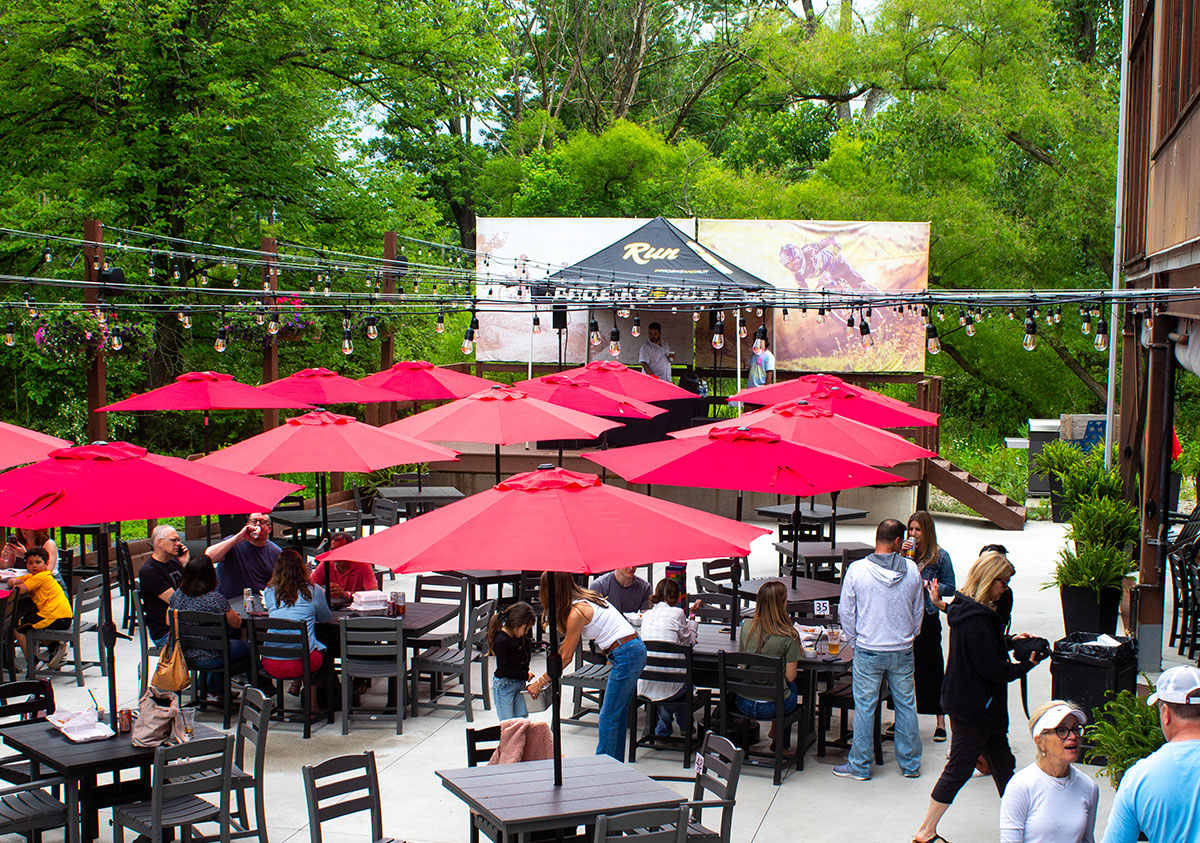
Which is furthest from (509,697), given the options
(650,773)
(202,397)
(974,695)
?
(202,397)

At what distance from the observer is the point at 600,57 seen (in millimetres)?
41250

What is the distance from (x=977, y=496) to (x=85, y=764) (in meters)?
15.6

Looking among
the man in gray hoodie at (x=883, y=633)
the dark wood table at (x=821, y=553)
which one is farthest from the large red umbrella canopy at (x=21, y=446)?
the dark wood table at (x=821, y=553)

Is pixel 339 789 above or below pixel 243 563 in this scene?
below

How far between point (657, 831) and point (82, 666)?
7.16 m

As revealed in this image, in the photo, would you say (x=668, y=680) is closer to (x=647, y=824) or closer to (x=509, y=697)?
(x=509, y=697)

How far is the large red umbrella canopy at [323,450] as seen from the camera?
9.91 metres

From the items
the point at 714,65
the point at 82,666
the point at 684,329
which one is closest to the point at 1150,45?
the point at 684,329

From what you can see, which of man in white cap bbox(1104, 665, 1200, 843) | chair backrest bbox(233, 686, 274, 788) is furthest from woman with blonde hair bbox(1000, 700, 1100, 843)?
chair backrest bbox(233, 686, 274, 788)

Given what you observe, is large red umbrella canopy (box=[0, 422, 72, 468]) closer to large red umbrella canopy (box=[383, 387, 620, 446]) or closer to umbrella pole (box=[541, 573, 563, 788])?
large red umbrella canopy (box=[383, 387, 620, 446])

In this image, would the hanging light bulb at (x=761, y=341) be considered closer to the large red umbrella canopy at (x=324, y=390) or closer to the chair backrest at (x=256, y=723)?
the large red umbrella canopy at (x=324, y=390)

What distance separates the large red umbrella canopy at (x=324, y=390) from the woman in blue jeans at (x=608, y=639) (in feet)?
24.9

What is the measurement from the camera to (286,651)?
9297mm

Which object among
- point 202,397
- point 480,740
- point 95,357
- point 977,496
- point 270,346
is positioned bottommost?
point 977,496
